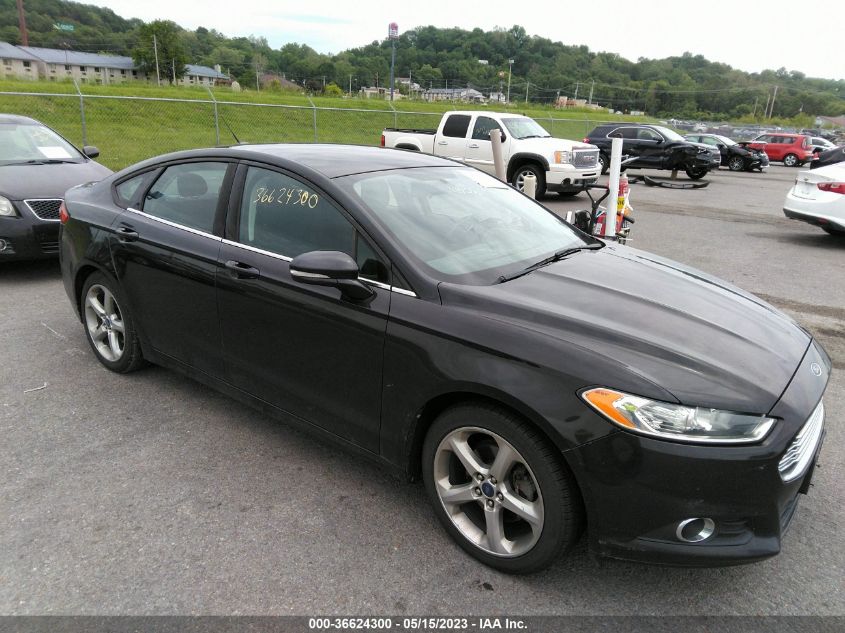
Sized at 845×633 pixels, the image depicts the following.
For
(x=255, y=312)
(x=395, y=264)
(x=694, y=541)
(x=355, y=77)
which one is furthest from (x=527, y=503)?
(x=355, y=77)

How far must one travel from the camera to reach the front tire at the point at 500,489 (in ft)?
7.34

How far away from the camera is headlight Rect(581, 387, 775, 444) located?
81.3 inches

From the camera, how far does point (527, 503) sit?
2354 mm

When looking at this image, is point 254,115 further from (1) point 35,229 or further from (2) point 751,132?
(2) point 751,132

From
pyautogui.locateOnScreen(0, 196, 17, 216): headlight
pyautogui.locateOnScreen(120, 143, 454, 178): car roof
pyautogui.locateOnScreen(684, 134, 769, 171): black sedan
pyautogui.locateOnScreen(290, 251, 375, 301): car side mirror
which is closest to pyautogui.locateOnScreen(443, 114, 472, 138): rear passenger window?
pyautogui.locateOnScreen(0, 196, 17, 216): headlight

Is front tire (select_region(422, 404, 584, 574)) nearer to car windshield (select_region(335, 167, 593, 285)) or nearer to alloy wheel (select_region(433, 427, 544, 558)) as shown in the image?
alloy wheel (select_region(433, 427, 544, 558))

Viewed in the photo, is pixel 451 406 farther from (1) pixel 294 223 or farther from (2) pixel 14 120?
(2) pixel 14 120

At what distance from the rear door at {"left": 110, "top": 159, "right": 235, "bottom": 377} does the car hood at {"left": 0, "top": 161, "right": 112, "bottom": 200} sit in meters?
3.21

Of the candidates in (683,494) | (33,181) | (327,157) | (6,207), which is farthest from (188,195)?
(33,181)

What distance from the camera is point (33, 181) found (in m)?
6.51

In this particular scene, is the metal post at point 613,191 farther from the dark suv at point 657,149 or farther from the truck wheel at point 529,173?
the dark suv at point 657,149

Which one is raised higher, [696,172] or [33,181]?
[33,181]

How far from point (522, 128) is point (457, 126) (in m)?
1.55

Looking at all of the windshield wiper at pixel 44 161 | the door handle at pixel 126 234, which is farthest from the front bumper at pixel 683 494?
the windshield wiper at pixel 44 161
